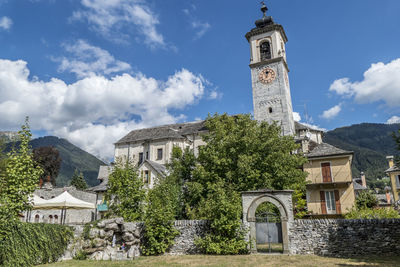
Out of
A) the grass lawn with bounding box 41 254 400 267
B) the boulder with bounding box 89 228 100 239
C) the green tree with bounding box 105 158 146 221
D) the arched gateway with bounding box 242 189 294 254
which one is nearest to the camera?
the grass lawn with bounding box 41 254 400 267

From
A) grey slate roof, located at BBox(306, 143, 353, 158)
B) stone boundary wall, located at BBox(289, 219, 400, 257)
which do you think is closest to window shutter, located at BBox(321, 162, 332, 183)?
grey slate roof, located at BBox(306, 143, 353, 158)

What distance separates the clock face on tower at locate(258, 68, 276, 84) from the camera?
38.8 meters

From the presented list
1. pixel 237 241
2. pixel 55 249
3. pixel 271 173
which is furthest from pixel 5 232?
pixel 271 173

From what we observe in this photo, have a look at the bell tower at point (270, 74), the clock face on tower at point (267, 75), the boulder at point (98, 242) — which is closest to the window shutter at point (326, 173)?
the bell tower at point (270, 74)

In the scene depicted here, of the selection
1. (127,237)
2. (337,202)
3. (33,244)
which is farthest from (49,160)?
(337,202)

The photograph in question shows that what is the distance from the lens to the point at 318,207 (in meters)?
28.8

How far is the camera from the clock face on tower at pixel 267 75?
3884 cm

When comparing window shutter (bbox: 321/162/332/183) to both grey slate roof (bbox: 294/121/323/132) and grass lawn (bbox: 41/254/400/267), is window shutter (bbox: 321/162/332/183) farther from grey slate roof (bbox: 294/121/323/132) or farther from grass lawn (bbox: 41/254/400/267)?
grass lawn (bbox: 41/254/400/267)

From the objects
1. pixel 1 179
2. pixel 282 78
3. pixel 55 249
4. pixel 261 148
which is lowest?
pixel 55 249

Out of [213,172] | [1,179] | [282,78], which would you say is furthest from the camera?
[282,78]

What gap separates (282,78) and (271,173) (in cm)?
2147

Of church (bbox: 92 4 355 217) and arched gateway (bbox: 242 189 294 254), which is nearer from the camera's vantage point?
arched gateway (bbox: 242 189 294 254)

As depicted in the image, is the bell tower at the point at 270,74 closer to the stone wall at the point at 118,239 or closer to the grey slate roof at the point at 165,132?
the grey slate roof at the point at 165,132

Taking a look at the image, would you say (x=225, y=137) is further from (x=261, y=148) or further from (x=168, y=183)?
(x=168, y=183)
